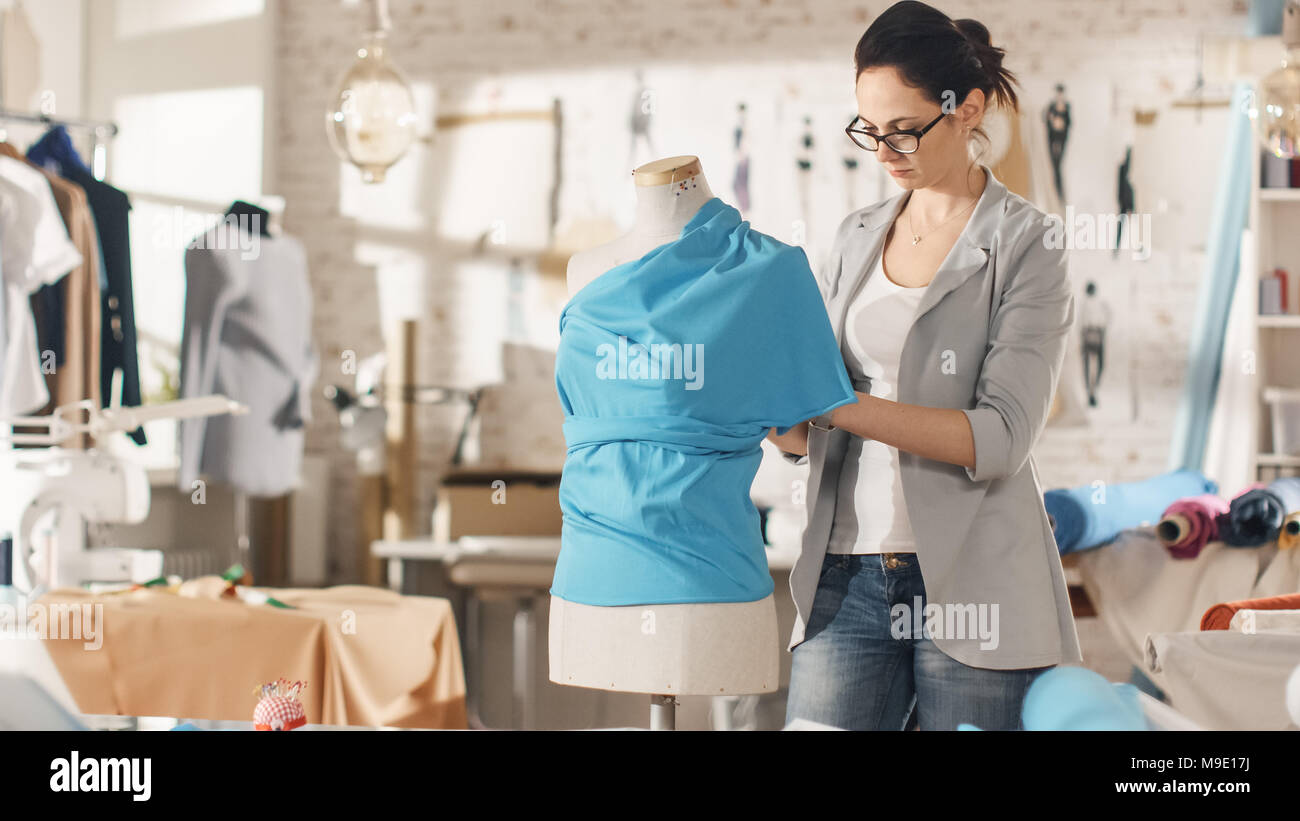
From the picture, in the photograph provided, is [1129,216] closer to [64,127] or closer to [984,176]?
[984,176]

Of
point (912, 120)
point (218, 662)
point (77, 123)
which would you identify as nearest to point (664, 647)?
point (912, 120)

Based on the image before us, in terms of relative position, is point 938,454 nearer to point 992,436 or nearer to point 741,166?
point 992,436

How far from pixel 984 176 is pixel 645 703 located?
116 inches

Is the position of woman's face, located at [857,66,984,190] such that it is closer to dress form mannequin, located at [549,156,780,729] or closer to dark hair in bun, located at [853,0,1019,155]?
dark hair in bun, located at [853,0,1019,155]

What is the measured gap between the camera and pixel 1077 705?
128 cm

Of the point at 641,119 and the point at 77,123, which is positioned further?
the point at 641,119

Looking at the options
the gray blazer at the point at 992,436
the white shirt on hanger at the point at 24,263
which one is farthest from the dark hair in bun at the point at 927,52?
the white shirt on hanger at the point at 24,263

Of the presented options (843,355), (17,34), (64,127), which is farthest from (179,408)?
(843,355)

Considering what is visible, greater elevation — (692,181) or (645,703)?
(692,181)

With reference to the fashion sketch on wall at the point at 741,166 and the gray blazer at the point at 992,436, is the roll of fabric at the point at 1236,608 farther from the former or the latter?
the fashion sketch on wall at the point at 741,166

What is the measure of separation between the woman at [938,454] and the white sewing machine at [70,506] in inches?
85.6

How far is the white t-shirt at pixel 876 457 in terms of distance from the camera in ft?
5.05

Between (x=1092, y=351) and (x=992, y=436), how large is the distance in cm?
378
